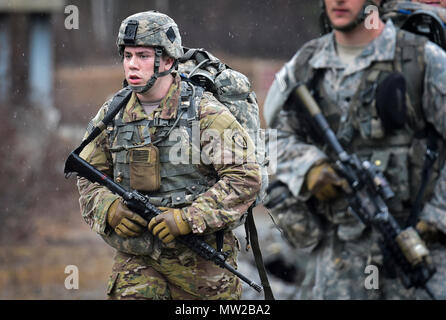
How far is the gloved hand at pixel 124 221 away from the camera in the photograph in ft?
18.8

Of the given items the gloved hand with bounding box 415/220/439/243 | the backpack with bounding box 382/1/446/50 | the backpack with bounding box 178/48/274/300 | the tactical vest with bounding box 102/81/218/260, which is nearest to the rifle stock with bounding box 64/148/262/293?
the tactical vest with bounding box 102/81/218/260

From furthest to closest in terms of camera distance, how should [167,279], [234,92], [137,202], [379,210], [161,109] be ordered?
[234,92] < [167,279] < [161,109] < [137,202] < [379,210]

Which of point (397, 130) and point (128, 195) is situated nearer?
point (397, 130)

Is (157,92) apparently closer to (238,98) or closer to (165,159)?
(165,159)

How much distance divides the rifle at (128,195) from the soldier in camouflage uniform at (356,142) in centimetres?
59

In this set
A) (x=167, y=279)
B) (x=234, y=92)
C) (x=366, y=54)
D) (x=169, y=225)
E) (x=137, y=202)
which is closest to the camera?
(x=366, y=54)

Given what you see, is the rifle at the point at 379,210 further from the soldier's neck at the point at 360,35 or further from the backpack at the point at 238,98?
the backpack at the point at 238,98

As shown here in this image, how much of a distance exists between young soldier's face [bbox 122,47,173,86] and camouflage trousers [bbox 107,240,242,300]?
3.29 feet

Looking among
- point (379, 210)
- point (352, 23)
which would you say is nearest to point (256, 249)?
point (379, 210)

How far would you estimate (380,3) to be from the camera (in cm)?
573

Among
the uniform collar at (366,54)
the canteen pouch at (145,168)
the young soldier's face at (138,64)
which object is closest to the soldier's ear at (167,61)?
the young soldier's face at (138,64)

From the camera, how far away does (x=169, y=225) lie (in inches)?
220

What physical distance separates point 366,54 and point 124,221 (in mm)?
1669

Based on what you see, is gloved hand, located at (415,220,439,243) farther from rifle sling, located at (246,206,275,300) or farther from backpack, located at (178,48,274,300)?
rifle sling, located at (246,206,275,300)
